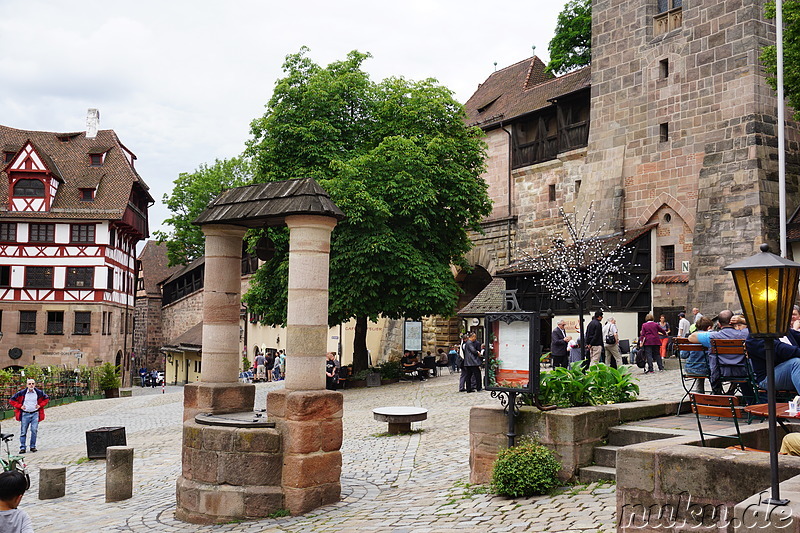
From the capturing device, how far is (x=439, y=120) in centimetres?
2827

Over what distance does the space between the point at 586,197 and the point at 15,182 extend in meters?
28.8

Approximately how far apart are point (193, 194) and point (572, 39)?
23.3m

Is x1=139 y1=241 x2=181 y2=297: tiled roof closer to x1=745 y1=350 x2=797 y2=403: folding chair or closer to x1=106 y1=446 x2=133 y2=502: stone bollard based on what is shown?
x1=106 y1=446 x2=133 y2=502: stone bollard

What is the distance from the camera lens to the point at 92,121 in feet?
158

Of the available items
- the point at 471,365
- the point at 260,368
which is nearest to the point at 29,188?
the point at 260,368

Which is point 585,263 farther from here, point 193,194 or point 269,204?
point 193,194

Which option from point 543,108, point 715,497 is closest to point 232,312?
point 715,497

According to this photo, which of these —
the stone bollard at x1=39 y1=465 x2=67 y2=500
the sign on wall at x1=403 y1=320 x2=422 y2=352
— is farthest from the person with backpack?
the stone bollard at x1=39 y1=465 x2=67 y2=500

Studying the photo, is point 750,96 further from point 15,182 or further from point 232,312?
point 15,182

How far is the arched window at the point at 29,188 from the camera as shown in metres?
41.2

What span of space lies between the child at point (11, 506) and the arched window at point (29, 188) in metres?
39.6

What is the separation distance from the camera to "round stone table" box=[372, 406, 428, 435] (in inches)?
567

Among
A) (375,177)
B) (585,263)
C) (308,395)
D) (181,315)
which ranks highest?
(375,177)

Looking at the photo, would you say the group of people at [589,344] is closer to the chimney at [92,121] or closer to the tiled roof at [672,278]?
the tiled roof at [672,278]
